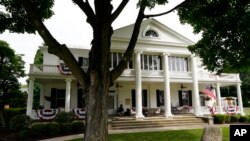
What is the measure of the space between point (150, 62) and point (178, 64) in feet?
9.92

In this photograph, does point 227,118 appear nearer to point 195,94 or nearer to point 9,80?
point 195,94

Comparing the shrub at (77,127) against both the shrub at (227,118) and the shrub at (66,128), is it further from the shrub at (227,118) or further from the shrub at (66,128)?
the shrub at (227,118)

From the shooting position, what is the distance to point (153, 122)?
17578 millimetres

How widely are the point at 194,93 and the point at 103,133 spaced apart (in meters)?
16.5

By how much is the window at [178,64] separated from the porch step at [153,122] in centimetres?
506

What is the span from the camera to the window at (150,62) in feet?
69.6

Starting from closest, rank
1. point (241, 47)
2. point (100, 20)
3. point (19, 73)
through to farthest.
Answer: point (100, 20) → point (241, 47) → point (19, 73)

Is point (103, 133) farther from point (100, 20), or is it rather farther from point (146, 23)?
point (146, 23)

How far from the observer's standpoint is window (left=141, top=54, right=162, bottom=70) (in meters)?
21.2

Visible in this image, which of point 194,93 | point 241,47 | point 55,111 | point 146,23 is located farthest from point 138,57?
point 241,47

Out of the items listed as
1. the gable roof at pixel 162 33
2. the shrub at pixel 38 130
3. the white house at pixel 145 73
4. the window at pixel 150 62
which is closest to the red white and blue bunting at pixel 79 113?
the white house at pixel 145 73

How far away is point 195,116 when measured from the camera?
19.9 meters

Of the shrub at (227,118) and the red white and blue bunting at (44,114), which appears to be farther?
the shrub at (227,118)

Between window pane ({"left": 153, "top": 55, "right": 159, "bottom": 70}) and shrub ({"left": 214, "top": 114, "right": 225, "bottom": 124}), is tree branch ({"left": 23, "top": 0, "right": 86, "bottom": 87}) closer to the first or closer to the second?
window pane ({"left": 153, "top": 55, "right": 159, "bottom": 70})
